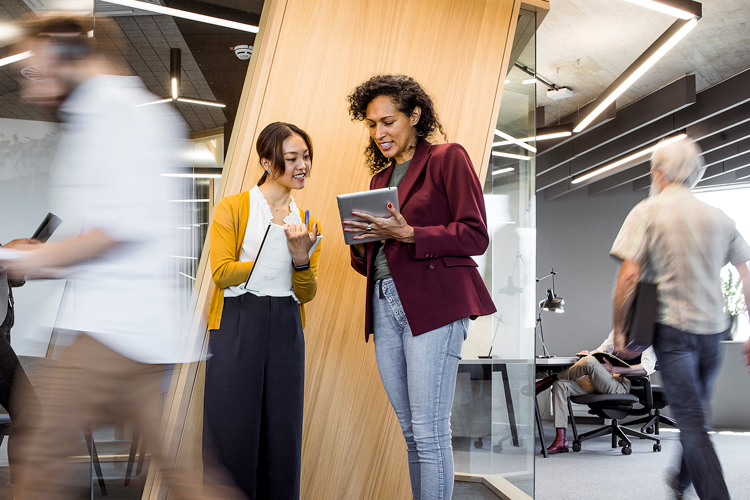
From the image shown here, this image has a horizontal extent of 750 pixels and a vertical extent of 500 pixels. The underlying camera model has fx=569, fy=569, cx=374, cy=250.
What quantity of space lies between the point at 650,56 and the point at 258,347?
168 inches

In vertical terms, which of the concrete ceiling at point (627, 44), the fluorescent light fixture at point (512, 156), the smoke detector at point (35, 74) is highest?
the concrete ceiling at point (627, 44)

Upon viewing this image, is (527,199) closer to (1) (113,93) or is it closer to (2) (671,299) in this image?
(2) (671,299)

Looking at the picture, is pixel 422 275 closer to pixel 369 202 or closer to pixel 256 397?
pixel 369 202

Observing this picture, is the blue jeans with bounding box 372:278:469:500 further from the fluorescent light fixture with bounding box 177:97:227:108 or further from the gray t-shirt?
the fluorescent light fixture with bounding box 177:97:227:108

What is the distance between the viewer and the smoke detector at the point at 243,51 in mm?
2738

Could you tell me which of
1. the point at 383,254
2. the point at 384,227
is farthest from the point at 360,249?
the point at 384,227

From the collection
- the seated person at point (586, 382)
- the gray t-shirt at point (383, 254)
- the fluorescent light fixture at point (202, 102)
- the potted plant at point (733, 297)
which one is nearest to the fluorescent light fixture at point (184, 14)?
the fluorescent light fixture at point (202, 102)

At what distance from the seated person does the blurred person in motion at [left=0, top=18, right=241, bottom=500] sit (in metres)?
4.68

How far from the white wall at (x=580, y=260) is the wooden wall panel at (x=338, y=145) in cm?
848

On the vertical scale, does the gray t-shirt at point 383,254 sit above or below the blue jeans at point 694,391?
above

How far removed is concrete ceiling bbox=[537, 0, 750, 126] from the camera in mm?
5586

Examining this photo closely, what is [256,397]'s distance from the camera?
2.00 meters

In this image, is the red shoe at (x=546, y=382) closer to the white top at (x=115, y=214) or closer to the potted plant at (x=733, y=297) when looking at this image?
the potted plant at (x=733, y=297)

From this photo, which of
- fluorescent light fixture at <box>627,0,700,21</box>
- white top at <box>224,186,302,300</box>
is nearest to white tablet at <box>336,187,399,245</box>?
white top at <box>224,186,302,300</box>
